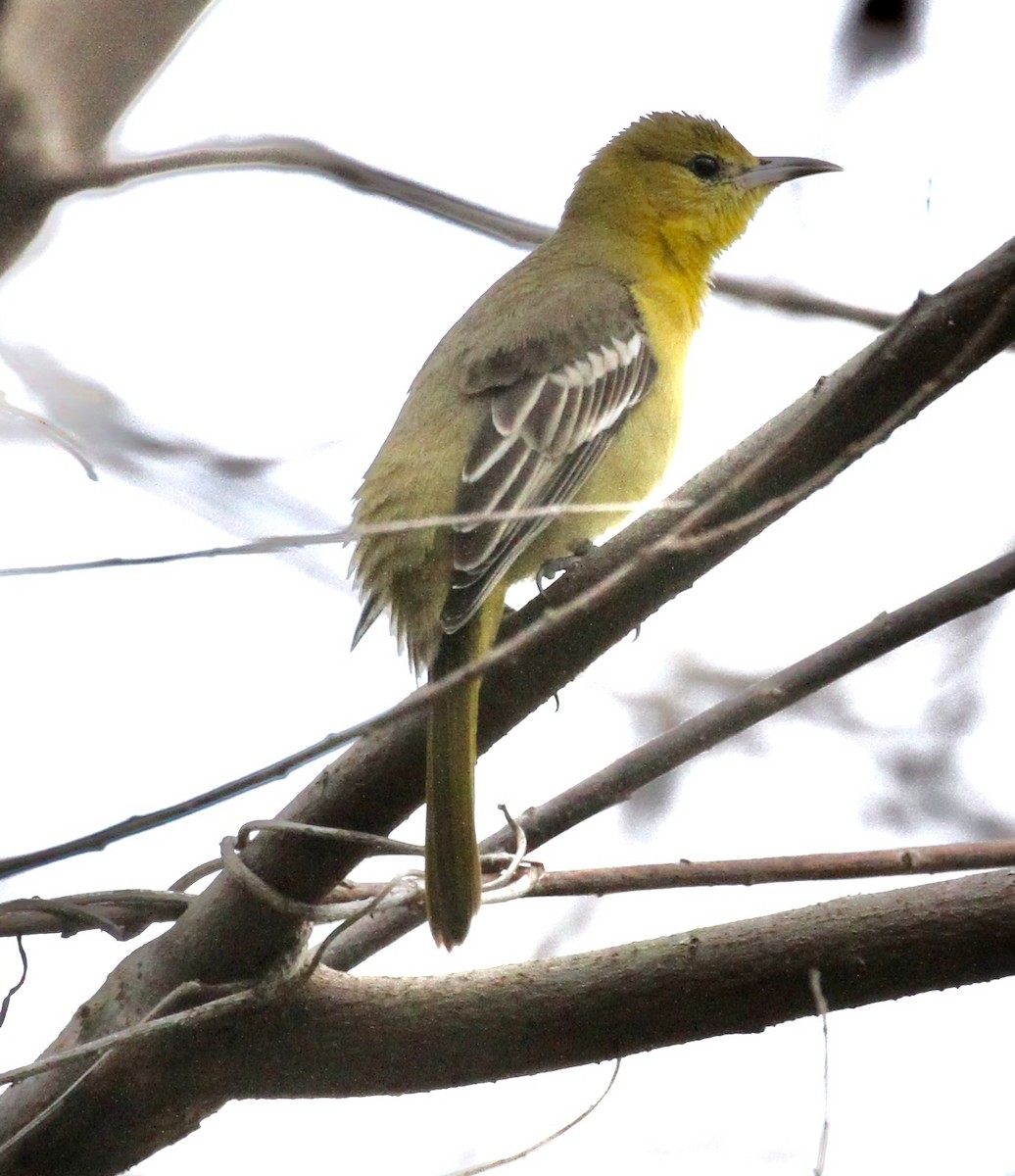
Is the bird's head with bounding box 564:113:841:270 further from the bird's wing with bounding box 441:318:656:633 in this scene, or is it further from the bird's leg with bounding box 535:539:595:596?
the bird's leg with bounding box 535:539:595:596

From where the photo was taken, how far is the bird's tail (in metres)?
3.04

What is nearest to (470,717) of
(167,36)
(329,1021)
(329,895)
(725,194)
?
(329,895)

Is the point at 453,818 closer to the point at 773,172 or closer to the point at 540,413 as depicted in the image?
the point at 540,413

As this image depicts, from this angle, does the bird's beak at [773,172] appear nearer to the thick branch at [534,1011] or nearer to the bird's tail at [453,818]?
the bird's tail at [453,818]

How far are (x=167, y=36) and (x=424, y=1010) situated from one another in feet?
7.21

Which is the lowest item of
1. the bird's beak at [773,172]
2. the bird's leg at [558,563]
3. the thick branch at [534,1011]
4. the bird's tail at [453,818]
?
the thick branch at [534,1011]

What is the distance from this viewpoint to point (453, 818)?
309cm

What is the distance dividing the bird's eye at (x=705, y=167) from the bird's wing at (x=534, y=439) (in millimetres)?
1238

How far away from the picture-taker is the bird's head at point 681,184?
5852 millimetres

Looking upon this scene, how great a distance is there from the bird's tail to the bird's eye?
11.6ft

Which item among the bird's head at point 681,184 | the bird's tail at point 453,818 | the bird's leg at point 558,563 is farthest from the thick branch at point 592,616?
the bird's head at point 681,184

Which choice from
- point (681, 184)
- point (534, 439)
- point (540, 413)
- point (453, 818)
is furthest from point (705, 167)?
point (453, 818)

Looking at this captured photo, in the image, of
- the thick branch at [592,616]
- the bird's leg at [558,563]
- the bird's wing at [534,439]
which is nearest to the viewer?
the thick branch at [592,616]

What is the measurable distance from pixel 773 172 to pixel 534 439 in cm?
217
